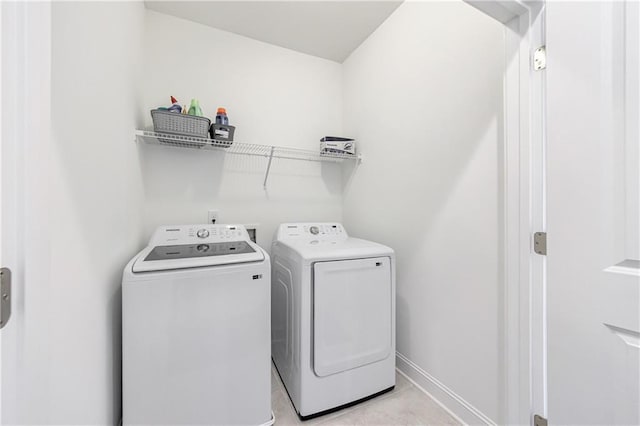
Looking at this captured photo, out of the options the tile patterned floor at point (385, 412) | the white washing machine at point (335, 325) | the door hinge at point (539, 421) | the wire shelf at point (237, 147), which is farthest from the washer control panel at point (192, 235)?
the door hinge at point (539, 421)

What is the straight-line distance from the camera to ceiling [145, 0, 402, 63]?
1.82 meters

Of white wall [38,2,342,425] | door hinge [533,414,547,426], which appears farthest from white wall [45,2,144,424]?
door hinge [533,414,547,426]

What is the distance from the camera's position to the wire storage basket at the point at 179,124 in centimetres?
162

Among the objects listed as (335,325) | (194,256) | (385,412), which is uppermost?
(194,256)

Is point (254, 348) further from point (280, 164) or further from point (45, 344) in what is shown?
point (280, 164)

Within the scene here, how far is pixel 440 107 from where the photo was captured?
1.52 metres

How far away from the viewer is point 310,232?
2.04m

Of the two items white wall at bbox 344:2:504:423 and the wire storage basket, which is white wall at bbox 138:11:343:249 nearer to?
the wire storage basket

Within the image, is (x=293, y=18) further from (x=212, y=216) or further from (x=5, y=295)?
(x=5, y=295)

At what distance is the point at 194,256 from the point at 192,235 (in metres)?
0.47

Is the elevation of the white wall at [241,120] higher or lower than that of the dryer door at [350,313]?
higher

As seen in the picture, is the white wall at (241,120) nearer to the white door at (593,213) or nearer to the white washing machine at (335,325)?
the white washing machine at (335,325)

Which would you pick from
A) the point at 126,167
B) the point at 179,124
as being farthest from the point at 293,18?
the point at 126,167

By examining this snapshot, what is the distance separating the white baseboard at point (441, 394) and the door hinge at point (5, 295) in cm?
183
